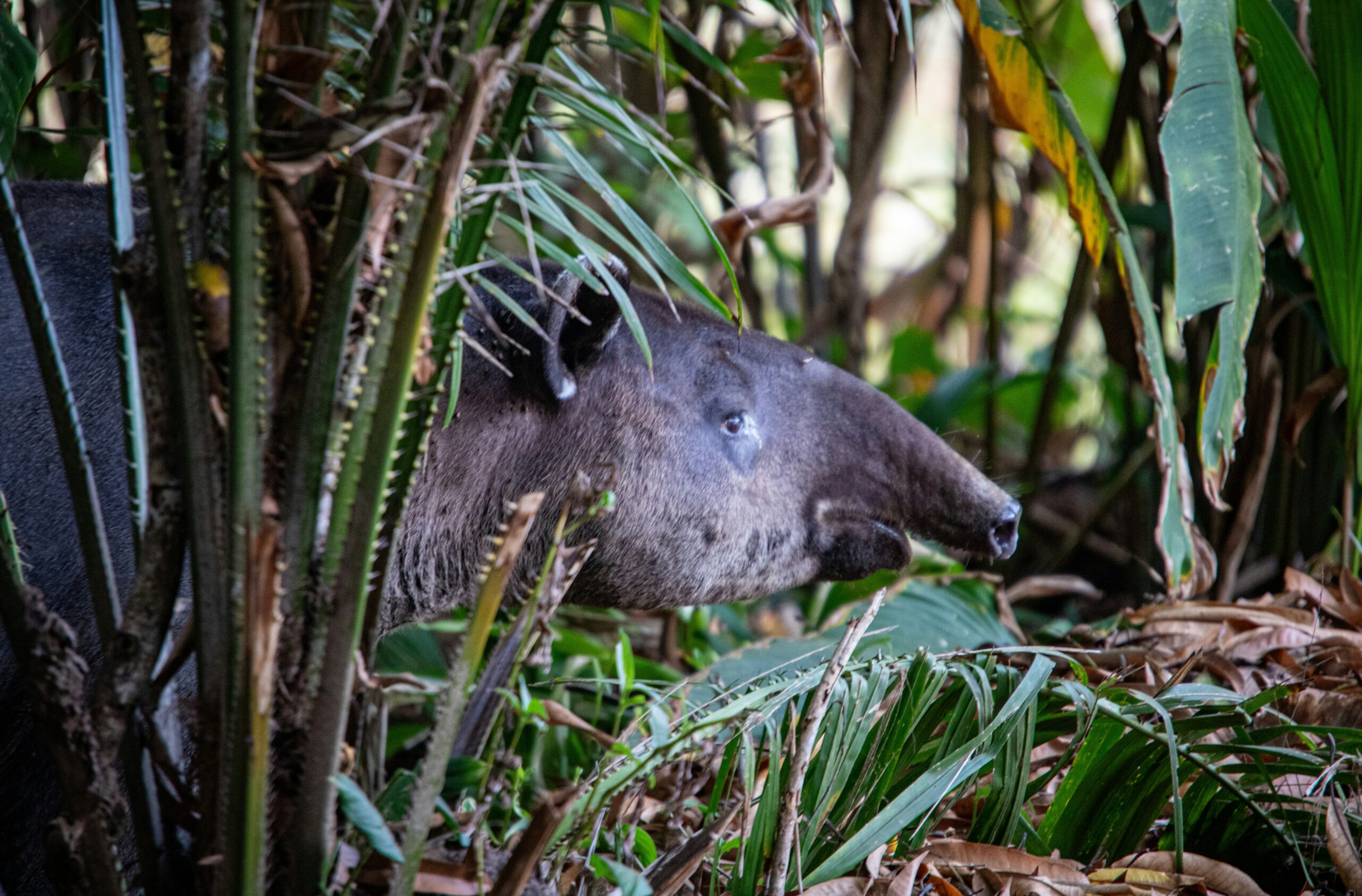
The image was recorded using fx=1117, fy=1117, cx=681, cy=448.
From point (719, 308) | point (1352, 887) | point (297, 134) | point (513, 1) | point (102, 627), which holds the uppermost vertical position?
point (513, 1)

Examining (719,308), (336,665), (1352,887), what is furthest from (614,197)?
(1352,887)

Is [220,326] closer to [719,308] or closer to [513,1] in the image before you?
[513,1]

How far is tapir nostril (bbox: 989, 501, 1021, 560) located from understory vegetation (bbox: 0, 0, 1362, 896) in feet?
0.69

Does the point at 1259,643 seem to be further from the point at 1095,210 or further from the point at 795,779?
the point at 795,779

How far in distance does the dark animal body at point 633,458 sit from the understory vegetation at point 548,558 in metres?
0.12

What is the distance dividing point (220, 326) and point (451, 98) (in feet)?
0.96

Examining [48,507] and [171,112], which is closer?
[171,112]

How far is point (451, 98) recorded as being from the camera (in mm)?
917

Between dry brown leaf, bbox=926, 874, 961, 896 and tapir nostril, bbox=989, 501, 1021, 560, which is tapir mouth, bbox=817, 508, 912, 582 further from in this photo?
dry brown leaf, bbox=926, 874, 961, 896

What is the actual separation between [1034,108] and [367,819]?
1.73 metres

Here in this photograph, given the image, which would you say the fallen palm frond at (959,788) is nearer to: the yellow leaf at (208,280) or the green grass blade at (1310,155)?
the yellow leaf at (208,280)

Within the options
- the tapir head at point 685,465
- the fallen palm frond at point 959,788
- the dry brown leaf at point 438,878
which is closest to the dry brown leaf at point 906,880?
the fallen palm frond at point 959,788

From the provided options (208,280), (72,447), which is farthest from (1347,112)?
(72,447)

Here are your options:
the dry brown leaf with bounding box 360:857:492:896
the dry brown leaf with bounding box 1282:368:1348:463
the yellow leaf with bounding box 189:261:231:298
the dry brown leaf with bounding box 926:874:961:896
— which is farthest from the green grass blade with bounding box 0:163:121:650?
the dry brown leaf with bounding box 1282:368:1348:463
